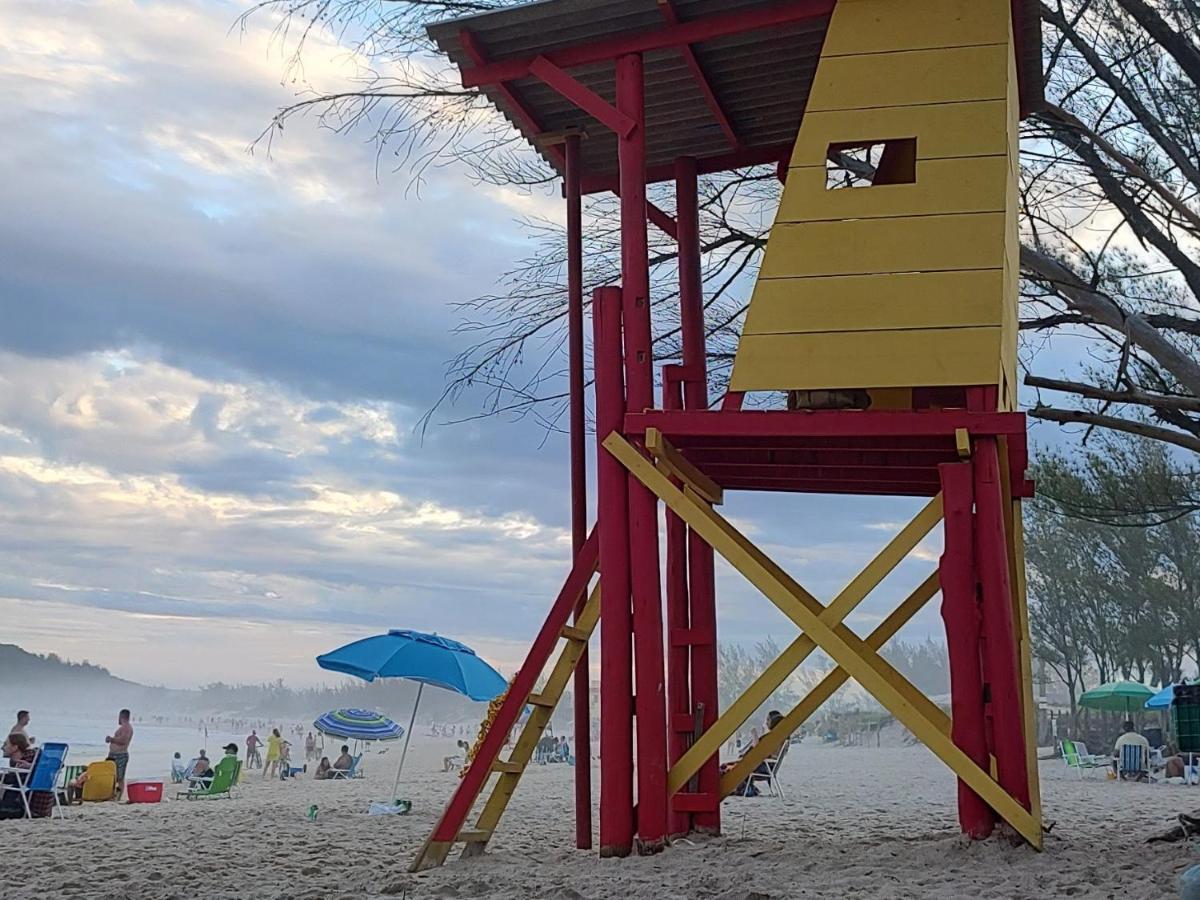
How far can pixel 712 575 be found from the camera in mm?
8055

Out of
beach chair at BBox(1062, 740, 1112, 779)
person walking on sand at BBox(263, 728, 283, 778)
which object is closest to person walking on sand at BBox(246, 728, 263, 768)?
person walking on sand at BBox(263, 728, 283, 778)

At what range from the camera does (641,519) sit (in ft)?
22.5

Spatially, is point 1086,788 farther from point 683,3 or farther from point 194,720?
point 194,720

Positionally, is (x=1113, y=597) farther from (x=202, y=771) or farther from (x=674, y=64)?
(x=674, y=64)

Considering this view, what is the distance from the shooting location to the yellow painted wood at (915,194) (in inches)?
253

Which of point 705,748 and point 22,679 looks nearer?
point 705,748

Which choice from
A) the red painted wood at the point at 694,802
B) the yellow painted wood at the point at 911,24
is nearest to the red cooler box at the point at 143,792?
the red painted wood at the point at 694,802

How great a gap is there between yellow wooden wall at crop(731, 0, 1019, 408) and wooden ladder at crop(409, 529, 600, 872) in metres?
1.69

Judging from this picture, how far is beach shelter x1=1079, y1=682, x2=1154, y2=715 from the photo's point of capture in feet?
85.2

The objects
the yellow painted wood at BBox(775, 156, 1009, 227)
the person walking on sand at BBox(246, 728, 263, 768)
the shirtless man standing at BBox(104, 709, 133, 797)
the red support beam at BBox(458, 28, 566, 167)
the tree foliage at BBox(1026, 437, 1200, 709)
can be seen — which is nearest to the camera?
the yellow painted wood at BBox(775, 156, 1009, 227)

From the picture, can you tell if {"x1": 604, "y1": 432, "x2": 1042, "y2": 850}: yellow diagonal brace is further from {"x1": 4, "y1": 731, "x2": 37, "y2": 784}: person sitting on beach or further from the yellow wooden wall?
{"x1": 4, "y1": 731, "x2": 37, "y2": 784}: person sitting on beach

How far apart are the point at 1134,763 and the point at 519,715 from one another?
710 inches

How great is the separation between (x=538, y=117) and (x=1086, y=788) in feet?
48.8

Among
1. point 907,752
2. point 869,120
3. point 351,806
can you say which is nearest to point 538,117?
point 869,120
